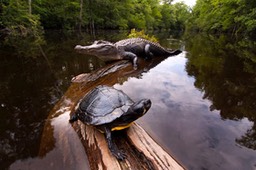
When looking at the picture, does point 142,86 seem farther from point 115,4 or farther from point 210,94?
point 115,4

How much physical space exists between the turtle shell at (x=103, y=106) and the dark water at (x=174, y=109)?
0.82 metres

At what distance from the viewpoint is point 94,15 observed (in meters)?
32.8

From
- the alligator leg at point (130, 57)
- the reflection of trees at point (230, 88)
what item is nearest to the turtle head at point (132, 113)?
the reflection of trees at point (230, 88)

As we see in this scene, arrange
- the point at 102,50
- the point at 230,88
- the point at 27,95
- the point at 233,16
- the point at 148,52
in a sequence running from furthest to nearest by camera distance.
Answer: the point at 233,16, the point at 148,52, the point at 102,50, the point at 230,88, the point at 27,95

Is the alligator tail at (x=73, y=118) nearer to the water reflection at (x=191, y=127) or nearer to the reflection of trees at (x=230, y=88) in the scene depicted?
the water reflection at (x=191, y=127)

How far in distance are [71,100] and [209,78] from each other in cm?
432

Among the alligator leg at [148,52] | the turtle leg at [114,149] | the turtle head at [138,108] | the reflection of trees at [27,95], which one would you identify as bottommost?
the reflection of trees at [27,95]

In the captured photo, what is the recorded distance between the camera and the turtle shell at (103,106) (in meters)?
2.24

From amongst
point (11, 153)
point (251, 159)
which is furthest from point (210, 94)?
point (11, 153)

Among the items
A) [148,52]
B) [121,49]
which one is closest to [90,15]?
[148,52]

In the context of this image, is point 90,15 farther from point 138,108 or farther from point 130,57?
point 138,108

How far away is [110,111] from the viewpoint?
2289mm

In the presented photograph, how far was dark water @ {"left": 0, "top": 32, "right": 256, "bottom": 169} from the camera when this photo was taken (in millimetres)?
2623

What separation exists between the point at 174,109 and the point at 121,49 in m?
3.12
